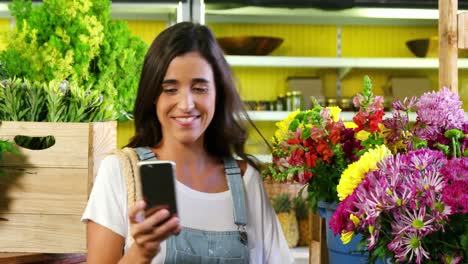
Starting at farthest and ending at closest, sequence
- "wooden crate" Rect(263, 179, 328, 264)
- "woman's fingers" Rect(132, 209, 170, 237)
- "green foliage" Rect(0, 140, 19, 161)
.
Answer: "green foliage" Rect(0, 140, 19, 161), "wooden crate" Rect(263, 179, 328, 264), "woman's fingers" Rect(132, 209, 170, 237)

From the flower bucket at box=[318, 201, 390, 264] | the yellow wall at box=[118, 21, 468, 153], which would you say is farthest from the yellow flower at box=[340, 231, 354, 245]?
the yellow wall at box=[118, 21, 468, 153]

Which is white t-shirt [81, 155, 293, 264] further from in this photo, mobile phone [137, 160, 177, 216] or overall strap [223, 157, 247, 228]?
mobile phone [137, 160, 177, 216]

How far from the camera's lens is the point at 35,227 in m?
1.72

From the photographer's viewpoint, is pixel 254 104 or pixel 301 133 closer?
pixel 301 133

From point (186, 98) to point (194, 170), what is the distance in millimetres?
173

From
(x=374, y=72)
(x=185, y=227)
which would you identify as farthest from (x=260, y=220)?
(x=374, y=72)

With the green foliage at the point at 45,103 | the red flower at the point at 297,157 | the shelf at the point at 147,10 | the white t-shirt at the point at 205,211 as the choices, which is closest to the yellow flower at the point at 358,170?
the red flower at the point at 297,157

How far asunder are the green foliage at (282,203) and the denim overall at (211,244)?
2.17 meters

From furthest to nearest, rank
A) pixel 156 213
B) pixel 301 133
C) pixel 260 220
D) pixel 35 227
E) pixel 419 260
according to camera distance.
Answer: pixel 35 227, pixel 260 220, pixel 301 133, pixel 156 213, pixel 419 260

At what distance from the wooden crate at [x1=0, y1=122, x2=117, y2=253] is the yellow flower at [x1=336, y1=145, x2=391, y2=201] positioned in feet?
2.68

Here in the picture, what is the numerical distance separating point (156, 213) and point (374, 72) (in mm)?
3779

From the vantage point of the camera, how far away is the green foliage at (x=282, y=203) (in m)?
3.57

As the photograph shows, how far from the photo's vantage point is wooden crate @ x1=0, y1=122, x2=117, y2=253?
1.71 m

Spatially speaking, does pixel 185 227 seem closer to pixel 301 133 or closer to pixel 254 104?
pixel 301 133
